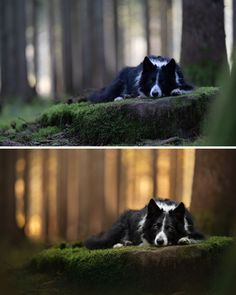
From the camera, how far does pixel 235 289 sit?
185cm

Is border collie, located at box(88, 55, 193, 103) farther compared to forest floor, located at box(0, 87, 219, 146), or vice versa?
border collie, located at box(88, 55, 193, 103)

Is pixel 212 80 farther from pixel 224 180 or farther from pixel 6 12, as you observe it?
pixel 6 12

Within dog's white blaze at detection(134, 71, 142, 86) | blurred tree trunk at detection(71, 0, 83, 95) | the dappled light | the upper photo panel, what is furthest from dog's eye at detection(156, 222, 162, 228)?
blurred tree trunk at detection(71, 0, 83, 95)

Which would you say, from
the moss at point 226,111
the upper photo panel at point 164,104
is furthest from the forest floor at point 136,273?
the moss at point 226,111

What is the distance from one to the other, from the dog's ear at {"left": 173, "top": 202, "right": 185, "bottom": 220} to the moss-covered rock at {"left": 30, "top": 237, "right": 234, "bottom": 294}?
0.27 metres

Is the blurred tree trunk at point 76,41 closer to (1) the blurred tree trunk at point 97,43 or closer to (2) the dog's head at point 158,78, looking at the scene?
(1) the blurred tree trunk at point 97,43

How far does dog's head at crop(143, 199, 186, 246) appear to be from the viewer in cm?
418

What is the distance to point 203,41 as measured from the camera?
216 inches

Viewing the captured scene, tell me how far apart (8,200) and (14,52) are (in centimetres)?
966

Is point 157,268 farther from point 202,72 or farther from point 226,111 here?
point 226,111

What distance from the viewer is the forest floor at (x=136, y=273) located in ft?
13.0

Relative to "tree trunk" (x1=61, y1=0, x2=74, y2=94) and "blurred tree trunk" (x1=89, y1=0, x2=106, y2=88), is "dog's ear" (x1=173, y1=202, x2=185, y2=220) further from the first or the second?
"blurred tree trunk" (x1=89, y1=0, x2=106, y2=88)

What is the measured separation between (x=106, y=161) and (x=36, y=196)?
621mm

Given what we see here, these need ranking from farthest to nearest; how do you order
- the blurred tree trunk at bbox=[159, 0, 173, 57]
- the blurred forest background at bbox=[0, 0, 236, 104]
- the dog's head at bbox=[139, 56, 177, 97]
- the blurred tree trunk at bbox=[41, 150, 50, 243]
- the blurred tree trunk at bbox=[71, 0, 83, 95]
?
the blurred tree trunk at bbox=[71, 0, 83, 95]
the blurred tree trunk at bbox=[159, 0, 173, 57]
the blurred forest background at bbox=[0, 0, 236, 104]
the blurred tree trunk at bbox=[41, 150, 50, 243]
the dog's head at bbox=[139, 56, 177, 97]
